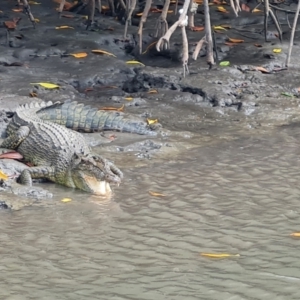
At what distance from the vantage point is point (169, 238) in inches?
173

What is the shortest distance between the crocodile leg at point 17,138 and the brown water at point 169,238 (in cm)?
100

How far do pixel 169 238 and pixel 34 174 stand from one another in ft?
5.80

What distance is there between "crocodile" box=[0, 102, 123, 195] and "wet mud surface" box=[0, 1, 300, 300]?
124 mm

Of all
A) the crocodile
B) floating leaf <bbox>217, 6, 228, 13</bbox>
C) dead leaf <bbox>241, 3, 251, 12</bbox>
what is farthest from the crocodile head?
dead leaf <bbox>241, 3, 251, 12</bbox>

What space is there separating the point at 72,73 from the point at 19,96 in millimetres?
1217

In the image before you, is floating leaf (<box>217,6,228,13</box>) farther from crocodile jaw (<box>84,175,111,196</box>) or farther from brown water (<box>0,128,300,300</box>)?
crocodile jaw (<box>84,175,111,196</box>)

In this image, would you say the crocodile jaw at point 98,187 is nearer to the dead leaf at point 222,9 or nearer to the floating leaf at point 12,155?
the floating leaf at point 12,155

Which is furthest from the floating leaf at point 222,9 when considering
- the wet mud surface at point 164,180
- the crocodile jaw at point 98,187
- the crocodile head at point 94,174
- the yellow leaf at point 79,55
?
the crocodile jaw at point 98,187

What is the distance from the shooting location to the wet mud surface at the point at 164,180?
12.3 feet

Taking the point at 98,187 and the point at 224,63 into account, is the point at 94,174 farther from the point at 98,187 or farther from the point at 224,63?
the point at 224,63

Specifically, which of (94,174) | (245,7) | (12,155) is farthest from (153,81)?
(94,174)

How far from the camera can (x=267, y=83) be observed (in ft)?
28.5

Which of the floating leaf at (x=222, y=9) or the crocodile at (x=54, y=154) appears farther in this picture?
the floating leaf at (x=222, y=9)

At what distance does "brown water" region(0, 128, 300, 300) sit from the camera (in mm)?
3588
